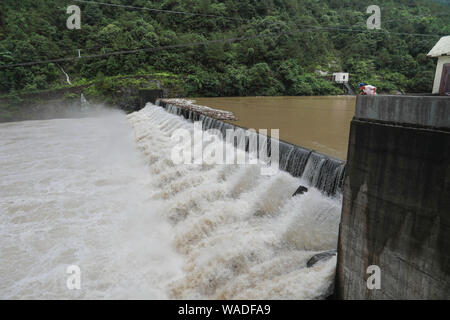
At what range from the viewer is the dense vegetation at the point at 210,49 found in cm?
2353

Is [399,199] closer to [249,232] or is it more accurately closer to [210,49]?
[249,232]

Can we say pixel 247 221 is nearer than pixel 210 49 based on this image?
Yes

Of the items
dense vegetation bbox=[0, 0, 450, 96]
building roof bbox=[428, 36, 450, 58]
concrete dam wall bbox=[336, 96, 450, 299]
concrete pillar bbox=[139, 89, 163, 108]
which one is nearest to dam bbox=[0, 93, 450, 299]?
concrete dam wall bbox=[336, 96, 450, 299]

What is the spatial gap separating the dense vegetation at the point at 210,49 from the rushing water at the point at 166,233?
12.9 metres

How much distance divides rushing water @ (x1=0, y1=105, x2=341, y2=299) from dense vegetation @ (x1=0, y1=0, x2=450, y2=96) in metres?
12.9

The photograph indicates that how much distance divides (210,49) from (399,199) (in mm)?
26586

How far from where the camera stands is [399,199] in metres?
2.57

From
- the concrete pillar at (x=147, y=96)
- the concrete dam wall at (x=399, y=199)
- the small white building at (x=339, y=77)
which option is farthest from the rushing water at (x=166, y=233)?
the small white building at (x=339, y=77)

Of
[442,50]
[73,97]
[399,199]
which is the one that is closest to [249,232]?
[399,199]

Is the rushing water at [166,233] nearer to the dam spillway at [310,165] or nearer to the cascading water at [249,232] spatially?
the cascading water at [249,232]

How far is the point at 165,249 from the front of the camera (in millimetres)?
5090

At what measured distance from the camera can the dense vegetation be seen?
23531 mm

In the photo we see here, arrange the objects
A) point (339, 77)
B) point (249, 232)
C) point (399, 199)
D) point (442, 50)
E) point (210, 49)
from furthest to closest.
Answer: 1. point (339, 77)
2. point (210, 49)
3. point (442, 50)
4. point (249, 232)
5. point (399, 199)

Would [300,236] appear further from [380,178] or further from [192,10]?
[192,10]
